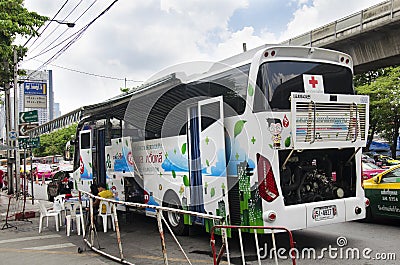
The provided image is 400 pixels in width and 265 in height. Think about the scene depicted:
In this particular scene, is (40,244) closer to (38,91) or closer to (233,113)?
(233,113)

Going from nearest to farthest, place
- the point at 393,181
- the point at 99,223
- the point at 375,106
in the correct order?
the point at 393,181 → the point at 99,223 → the point at 375,106

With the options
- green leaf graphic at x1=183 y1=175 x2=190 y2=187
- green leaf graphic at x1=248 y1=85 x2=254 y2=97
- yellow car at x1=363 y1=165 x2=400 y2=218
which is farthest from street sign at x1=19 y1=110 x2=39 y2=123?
yellow car at x1=363 y1=165 x2=400 y2=218

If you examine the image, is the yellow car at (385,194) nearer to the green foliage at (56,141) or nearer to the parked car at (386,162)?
the parked car at (386,162)

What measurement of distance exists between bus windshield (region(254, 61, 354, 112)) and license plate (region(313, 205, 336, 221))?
1.86 m

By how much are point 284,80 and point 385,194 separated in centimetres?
410

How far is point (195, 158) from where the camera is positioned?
8.78 metres

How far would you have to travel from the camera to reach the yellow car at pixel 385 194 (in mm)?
9570

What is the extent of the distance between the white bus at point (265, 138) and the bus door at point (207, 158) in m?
0.02

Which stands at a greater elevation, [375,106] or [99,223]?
[375,106]

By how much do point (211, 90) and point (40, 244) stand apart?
17.1ft

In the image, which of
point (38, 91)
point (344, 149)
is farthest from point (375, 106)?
point (344, 149)

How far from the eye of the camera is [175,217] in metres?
10.0

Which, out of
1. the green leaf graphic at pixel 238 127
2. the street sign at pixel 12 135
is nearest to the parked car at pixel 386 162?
the street sign at pixel 12 135

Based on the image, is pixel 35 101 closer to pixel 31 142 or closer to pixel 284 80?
pixel 31 142
